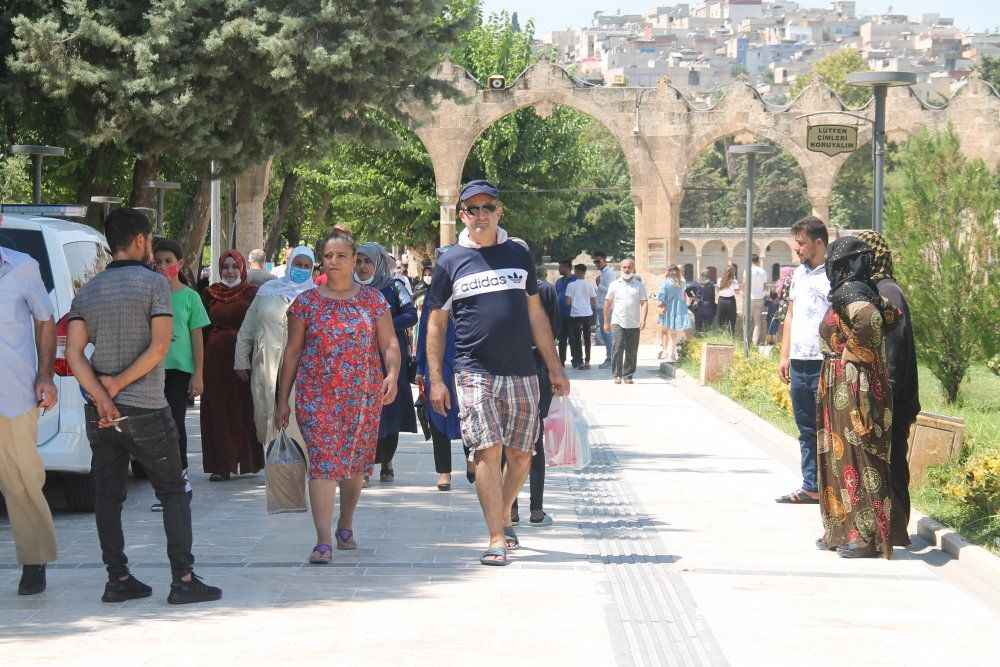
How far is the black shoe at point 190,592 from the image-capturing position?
21.4 feet

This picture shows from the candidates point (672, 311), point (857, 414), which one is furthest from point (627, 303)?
point (857, 414)

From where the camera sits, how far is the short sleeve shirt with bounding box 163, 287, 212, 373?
952 centimetres

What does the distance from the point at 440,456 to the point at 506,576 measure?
310 cm

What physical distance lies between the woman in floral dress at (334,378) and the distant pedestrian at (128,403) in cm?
107

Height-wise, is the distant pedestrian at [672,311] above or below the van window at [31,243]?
below

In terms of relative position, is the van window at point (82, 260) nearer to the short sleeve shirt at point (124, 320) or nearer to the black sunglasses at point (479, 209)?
the short sleeve shirt at point (124, 320)

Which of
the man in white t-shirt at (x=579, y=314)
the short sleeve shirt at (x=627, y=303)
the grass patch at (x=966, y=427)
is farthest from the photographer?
the man in white t-shirt at (x=579, y=314)

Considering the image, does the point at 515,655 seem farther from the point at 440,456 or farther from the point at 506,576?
the point at 440,456

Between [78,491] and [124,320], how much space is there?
3.03 meters

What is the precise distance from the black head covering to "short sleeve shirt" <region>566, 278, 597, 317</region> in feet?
50.2

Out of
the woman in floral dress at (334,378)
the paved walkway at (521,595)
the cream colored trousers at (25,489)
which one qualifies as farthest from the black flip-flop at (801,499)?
the cream colored trousers at (25,489)

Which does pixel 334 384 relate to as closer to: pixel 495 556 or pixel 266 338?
pixel 495 556

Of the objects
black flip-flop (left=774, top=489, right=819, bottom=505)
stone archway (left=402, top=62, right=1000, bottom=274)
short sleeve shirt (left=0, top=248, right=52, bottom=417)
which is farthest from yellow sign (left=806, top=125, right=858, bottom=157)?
stone archway (left=402, top=62, right=1000, bottom=274)

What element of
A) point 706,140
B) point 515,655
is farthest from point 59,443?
point 706,140
